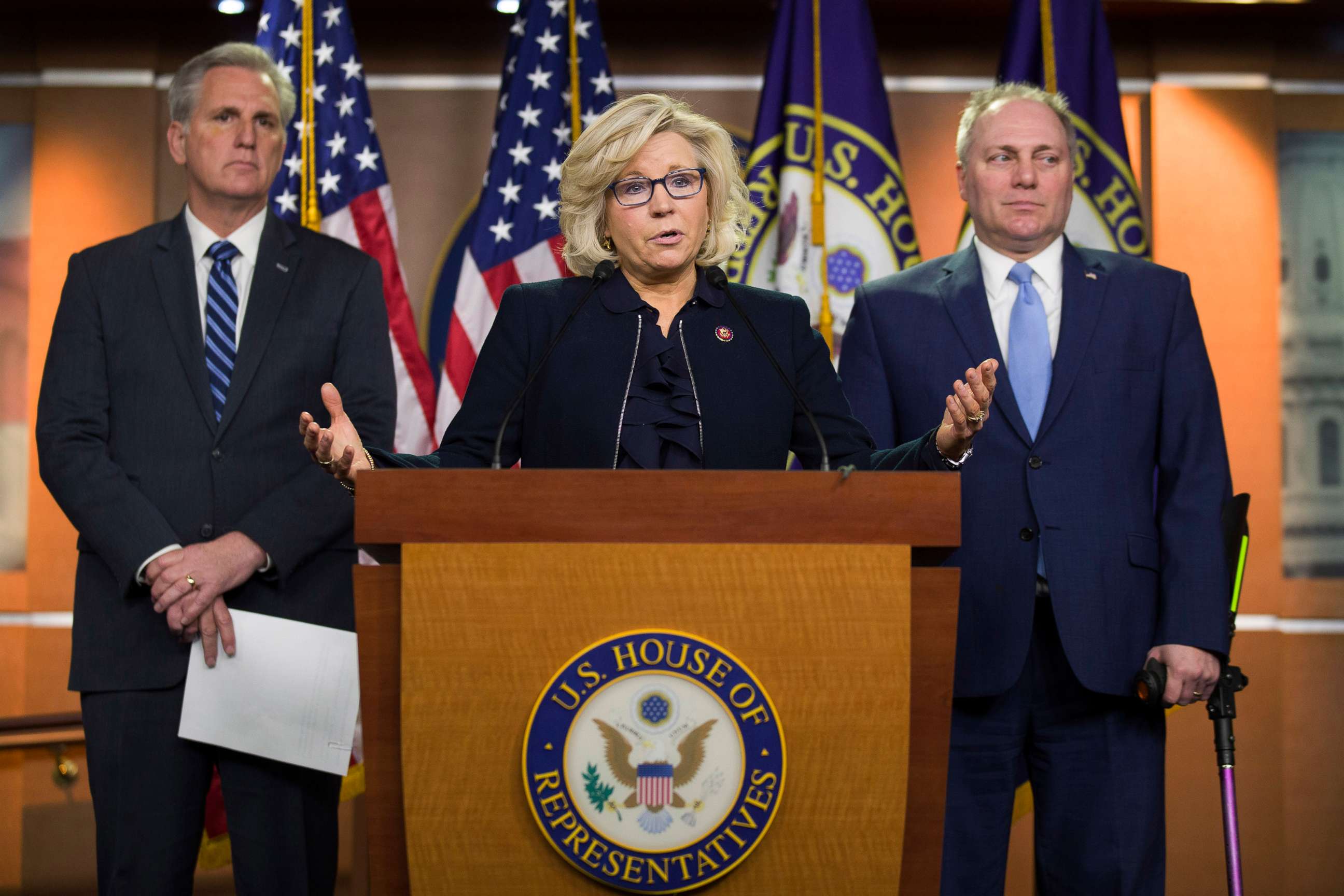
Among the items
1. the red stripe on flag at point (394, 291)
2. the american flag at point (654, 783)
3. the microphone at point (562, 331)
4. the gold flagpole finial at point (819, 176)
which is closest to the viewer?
the american flag at point (654, 783)

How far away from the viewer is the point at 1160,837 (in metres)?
2.26

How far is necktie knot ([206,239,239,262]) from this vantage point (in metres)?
2.55

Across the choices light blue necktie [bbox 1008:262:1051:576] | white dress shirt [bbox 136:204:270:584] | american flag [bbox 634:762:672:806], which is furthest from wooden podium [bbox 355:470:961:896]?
white dress shirt [bbox 136:204:270:584]

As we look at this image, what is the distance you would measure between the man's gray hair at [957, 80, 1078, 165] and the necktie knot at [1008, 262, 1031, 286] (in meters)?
0.25

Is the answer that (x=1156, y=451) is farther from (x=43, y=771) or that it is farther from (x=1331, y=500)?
(x=43, y=771)

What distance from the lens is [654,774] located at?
1322 millimetres

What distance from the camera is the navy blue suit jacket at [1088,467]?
2221 mm

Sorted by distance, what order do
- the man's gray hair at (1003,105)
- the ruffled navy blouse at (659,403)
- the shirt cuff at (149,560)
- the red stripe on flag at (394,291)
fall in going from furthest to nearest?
the red stripe on flag at (394,291)
the man's gray hair at (1003,105)
the shirt cuff at (149,560)
the ruffled navy blouse at (659,403)

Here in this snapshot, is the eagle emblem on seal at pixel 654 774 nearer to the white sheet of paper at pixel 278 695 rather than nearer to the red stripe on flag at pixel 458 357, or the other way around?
the white sheet of paper at pixel 278 695

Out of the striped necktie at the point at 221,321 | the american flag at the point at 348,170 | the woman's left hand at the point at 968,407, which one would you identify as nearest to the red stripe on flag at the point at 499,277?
the american flag at the point at 348,170

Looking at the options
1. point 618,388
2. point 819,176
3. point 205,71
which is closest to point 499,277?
point 819,176

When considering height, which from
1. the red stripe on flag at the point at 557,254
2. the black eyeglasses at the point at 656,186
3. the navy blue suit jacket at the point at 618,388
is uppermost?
the red stripe on flag at the point at 557,254

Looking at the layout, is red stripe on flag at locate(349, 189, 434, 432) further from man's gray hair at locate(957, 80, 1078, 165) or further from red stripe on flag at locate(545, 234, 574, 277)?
man's gray hair at locate(957, 80, 1078, 165)

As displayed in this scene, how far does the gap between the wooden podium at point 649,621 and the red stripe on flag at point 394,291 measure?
227cm
